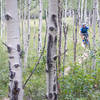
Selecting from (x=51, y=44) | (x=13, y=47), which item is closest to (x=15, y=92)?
(x=13, y=47)

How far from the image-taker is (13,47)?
204 cm

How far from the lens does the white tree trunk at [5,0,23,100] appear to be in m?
2.01

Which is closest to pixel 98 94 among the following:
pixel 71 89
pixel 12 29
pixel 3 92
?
pixel 71 89

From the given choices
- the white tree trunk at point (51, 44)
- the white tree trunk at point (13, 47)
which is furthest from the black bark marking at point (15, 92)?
the white tree trunk at point (51, 44)

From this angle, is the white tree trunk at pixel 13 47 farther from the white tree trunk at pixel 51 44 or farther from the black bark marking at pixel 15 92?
the white tree trunk at pixel 51 44

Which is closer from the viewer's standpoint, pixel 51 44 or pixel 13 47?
pixel 13 47

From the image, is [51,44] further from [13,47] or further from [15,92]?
[15,92]

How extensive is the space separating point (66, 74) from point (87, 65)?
901 millimetres

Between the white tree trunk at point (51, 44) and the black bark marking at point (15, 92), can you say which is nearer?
the black bark marking at point (15, 92)

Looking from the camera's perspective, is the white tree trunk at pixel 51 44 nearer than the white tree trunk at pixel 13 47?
No

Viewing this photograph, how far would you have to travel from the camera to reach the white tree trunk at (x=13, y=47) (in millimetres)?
2012

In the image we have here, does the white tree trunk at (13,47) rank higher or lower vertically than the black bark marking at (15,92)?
higher

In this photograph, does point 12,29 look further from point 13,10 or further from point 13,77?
Result: point 13,77

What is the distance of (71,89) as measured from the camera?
4234 mm
